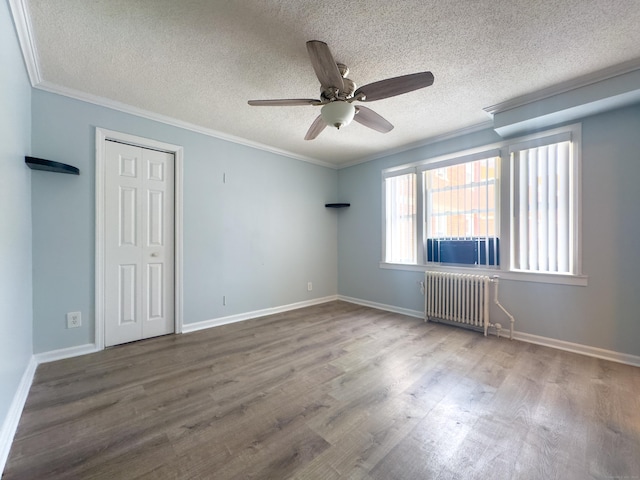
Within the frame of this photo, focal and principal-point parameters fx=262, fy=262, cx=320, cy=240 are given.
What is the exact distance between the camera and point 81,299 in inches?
101

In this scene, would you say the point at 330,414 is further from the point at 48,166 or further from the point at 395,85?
the point at 48,166

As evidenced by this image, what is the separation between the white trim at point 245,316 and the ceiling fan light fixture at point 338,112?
9.26ft

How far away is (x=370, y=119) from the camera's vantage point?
236cm

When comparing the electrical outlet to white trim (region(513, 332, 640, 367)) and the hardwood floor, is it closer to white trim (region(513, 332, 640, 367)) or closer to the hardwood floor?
the hardwood floor

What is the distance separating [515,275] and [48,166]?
468 centimetres

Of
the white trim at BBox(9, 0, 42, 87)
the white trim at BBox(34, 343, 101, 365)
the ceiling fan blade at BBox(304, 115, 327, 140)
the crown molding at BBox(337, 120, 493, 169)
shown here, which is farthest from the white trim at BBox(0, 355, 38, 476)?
the crown molding at BBox(337, 120, 493, 169)

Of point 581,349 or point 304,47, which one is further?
point 581,349

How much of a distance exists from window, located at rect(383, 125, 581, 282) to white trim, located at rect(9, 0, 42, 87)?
12.9 ft

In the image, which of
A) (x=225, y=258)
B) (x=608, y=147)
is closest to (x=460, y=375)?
(x=608, y=147)

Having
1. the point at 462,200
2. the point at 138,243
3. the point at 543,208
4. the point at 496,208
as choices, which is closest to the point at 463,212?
the point at 462,200

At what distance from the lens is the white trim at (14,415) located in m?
1.32

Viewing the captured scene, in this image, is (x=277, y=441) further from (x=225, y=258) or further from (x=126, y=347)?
(x=225, y=258)

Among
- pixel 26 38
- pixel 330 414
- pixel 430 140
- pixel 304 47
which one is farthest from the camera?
pixel 430 140

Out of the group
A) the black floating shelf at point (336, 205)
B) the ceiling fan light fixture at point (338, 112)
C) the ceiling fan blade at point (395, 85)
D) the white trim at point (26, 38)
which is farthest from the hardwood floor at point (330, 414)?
the black floating shelf at point (336, 205)
